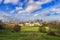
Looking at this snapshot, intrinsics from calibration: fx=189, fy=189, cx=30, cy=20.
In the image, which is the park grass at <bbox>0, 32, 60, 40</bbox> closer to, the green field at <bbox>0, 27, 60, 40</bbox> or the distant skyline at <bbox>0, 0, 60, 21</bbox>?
the green field at <bbox>0, 27, 60, 40</bbox>

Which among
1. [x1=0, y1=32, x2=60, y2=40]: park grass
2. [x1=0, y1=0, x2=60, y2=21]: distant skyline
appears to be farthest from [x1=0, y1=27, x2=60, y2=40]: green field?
[x1=0, y1=0, x2=60, y2=21]: distant skyline

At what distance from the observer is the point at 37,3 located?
9.60 feet

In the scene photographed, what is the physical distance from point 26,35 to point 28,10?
386 mm

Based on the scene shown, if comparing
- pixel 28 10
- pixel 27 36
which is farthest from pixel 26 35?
pixel 28 10

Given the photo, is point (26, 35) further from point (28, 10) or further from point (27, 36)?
point (28, 10)

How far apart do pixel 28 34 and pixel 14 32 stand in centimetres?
22

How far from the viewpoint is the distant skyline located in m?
2.89

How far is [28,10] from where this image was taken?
2.92 meters

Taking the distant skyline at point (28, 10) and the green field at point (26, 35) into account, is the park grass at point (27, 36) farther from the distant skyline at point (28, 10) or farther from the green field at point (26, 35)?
the distant skyline at point (28, 10)

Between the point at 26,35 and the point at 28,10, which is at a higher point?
the point at 28,10

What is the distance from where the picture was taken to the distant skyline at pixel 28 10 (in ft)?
9.50

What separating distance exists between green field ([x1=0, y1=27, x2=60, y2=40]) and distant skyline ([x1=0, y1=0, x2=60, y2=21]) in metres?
0.18

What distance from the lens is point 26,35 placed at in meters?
2.87

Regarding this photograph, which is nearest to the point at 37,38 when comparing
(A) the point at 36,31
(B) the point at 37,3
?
(A) the point at 36,31
